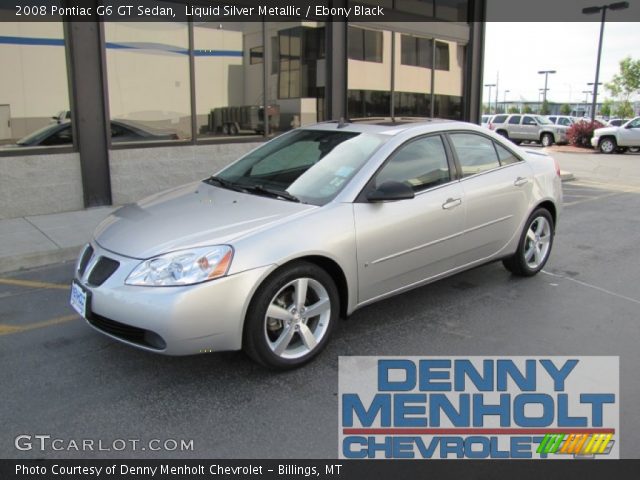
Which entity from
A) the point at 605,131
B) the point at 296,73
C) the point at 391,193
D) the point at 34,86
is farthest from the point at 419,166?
the point at 605,131

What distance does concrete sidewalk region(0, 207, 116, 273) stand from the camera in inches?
243

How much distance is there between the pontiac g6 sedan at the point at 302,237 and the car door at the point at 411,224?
0.01 m

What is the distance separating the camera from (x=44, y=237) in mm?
6898

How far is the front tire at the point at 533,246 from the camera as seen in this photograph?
553 centimetres

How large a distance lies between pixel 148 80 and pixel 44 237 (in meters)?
3.59

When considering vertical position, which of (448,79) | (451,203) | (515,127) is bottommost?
(451,203)

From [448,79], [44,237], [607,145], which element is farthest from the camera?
[607,145]

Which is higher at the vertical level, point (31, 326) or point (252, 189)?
point (252, 189)

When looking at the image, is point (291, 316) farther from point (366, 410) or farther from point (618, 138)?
point (618, 138)

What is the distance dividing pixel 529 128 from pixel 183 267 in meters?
30.6

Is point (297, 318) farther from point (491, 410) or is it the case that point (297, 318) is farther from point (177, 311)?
point (491, 410)

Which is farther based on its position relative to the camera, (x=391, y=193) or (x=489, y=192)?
(x=489, y=192)

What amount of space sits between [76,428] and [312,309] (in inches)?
59.6

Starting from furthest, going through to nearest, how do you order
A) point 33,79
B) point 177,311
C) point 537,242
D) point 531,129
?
point 531,129, point 33,79, point 537,242, point 177,311
